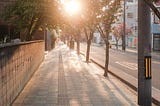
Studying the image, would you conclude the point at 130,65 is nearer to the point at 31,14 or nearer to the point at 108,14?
the point at 31,14

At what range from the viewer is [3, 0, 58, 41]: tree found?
2261 centimetres

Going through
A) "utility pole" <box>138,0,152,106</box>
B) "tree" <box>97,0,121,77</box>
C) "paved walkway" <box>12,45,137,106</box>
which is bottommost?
"paved walkway" <box>12,45,137,106</box>

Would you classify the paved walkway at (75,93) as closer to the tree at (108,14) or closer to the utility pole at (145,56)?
the utility pole at (145,56)

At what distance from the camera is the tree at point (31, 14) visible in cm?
2261

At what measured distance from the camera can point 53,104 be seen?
10.1 meters

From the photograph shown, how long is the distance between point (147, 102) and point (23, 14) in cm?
1506

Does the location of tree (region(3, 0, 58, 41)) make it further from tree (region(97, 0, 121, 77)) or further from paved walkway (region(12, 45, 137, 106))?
paved walkway (region(12, 45, 137, 106))

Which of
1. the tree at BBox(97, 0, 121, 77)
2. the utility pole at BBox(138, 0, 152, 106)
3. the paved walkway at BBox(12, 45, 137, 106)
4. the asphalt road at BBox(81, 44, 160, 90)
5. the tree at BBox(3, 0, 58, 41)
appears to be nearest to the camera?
the utility pole at BBox(138, 0, 152, 106)

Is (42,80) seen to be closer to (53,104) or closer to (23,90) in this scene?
(23,90)

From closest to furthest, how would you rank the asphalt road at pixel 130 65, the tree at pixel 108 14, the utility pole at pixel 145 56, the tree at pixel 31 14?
1. the utility pole at pixel 145 56
2. the tree at pixel 108 14
3. the asphalt road at pixel 130 65
4. the tree at pixel 31 14

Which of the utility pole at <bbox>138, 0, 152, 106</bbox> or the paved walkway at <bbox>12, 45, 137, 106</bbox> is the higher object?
the utility pole at <bbox>138, 0, 152, 106</bbox>

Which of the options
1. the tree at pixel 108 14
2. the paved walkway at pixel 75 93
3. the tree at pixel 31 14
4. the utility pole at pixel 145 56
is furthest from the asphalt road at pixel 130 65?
the tree at pixel 31 14

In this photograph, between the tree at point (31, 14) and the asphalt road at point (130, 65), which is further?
the tree at point (31, 14)

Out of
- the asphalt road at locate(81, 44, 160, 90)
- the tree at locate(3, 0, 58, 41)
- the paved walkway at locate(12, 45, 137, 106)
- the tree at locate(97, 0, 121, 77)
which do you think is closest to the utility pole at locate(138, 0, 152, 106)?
the paved walkway at locate(12, 45, 137, 106)
